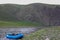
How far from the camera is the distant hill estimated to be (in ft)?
9.52

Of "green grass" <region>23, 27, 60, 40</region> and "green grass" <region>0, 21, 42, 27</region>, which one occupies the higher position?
"green grass" <region>0, 21, 42, 27</region>

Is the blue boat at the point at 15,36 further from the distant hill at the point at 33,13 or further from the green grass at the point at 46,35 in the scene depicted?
the distant hill at the point at 33,13

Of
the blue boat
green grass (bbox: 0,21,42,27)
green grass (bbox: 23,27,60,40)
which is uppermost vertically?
green grass (bbox: 0,21,42,27)

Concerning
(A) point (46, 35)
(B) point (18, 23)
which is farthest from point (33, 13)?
(A) point (46, 35)

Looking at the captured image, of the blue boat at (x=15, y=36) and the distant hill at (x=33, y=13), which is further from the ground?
the distant hill at (x=33, y=13)

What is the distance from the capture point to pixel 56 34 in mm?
2582

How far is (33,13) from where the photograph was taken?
115 inches

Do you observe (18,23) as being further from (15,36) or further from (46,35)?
(46,35)

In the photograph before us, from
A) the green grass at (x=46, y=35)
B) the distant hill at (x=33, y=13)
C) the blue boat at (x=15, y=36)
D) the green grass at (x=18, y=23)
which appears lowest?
the green grass at (x=46, y=35)

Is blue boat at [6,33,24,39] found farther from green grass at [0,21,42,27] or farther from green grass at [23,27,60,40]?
green grass at [0,21,42,27]

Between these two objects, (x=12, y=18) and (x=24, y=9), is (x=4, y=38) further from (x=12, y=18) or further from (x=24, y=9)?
(x=24, y=9)

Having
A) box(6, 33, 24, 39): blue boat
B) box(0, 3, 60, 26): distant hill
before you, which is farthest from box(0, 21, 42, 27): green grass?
box(6, 33, 24, 39): blue boat

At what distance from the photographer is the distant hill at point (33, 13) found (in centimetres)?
290

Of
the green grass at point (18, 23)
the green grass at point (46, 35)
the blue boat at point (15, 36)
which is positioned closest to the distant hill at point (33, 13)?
the green grass at point (18, 23)
